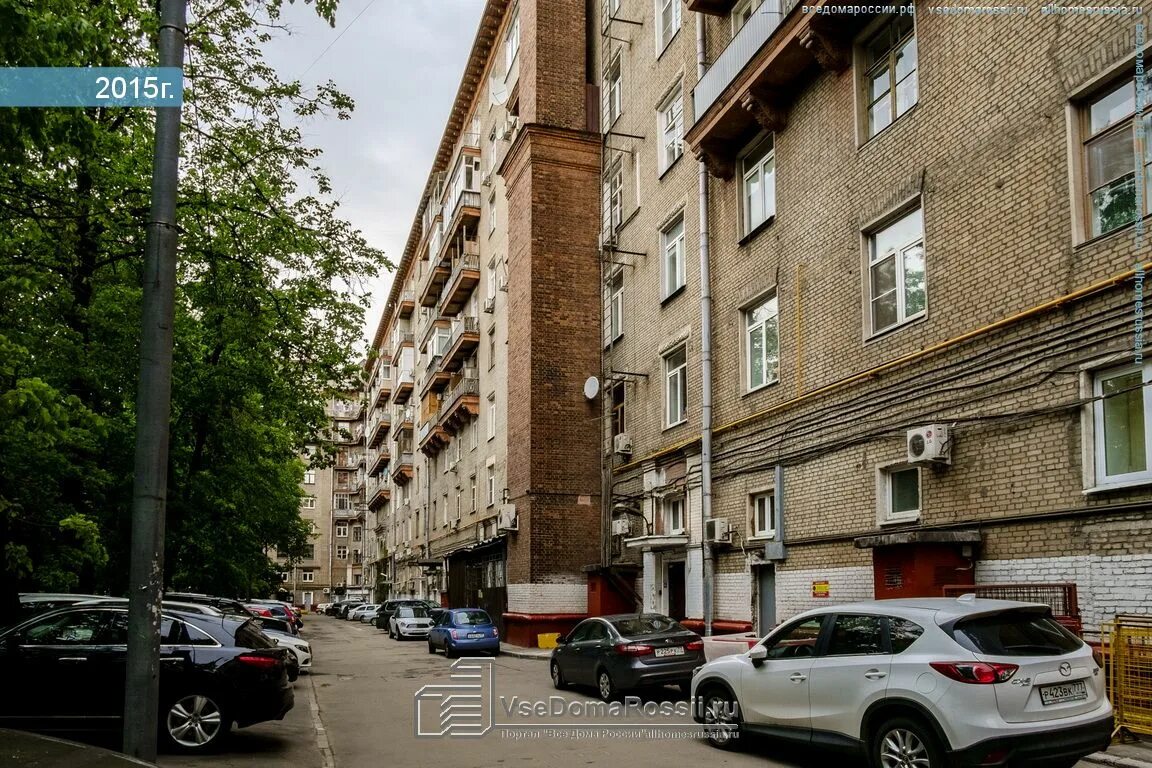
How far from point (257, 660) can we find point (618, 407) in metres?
17.5

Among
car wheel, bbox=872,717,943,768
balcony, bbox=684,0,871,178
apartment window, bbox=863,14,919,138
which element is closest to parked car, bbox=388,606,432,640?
balcony, bbox=684,0,871,178

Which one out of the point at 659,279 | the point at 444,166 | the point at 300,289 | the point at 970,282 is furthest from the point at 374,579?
the point at 970,282

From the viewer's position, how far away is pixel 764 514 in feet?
61.3

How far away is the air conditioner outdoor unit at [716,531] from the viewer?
19375 mm

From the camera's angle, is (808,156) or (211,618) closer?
(211,618)

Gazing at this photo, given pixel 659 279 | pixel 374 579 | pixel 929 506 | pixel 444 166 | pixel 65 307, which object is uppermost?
pixel 444 166

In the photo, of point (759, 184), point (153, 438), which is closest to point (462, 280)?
point (759, 184)

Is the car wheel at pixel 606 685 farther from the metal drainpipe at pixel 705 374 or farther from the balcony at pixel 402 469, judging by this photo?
the balcony at pixel 402 469

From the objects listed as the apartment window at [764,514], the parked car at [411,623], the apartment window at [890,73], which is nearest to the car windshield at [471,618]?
the parked car at [411,623]

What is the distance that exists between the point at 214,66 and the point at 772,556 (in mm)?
11679

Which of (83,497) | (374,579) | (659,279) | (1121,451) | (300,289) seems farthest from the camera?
(374,579)

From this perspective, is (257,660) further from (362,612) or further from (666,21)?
(362,612)

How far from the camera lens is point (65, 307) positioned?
13992 millimetres

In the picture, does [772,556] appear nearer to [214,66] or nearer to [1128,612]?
[1128,612]
